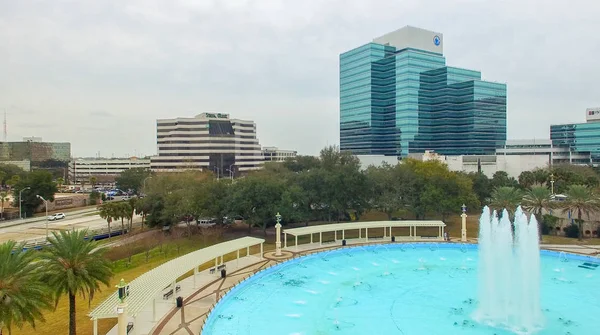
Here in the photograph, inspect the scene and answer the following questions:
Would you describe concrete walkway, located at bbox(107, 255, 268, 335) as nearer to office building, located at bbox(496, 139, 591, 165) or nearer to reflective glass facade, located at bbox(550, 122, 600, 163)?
office building, located at bbox(496, 139, 591, 165)

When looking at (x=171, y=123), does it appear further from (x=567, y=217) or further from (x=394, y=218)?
(x=567, y=217)

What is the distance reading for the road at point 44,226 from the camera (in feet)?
189

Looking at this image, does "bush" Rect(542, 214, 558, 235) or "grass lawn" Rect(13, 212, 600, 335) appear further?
"bush" Rect(542, 214, 558, 235)

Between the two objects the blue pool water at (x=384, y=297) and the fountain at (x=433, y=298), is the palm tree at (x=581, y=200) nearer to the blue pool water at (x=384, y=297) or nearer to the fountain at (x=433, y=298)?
the blue pool water at (x=384, y=297)

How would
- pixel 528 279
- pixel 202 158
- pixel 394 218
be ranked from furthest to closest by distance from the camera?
pixel 202 158, pixel 394 218, pixel 528 279

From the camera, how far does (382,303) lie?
29469 millimetres

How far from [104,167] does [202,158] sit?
2937 inches

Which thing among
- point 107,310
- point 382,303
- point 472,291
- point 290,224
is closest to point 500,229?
point 472,291

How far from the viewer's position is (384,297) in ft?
101

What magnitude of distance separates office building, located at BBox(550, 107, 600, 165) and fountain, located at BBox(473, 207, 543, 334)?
12485 cm

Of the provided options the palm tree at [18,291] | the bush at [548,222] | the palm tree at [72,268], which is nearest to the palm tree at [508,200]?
the bush at [548,222]

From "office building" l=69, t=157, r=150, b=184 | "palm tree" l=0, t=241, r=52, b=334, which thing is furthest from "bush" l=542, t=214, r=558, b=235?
"office building" l=69, t=157, r=150, b=184

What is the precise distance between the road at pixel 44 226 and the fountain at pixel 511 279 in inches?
1960

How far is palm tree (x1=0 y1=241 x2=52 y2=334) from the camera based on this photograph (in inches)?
675
